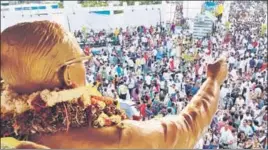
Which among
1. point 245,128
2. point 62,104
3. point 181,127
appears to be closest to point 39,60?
point 62,104

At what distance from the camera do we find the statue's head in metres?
1.72

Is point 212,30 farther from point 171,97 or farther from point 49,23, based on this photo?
point 49,23

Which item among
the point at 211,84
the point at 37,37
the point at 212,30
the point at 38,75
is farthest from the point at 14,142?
the point at 212,30

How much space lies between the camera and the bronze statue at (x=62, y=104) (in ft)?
5.67

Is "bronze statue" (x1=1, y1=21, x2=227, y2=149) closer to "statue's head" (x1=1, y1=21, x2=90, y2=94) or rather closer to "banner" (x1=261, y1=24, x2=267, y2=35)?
"statue's head" (x1=1, y1=21, x2=90, y2=94)

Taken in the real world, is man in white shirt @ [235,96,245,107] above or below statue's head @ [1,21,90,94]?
below

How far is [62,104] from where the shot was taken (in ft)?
5.73

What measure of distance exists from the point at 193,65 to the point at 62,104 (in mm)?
946

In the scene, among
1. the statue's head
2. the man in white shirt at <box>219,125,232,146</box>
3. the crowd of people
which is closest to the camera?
the statue's head

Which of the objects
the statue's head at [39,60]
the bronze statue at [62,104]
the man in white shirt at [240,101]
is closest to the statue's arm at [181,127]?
the bronze statue at [62,104]

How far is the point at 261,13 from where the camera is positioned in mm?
2475

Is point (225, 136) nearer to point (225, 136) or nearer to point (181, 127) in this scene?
point (225, 136)

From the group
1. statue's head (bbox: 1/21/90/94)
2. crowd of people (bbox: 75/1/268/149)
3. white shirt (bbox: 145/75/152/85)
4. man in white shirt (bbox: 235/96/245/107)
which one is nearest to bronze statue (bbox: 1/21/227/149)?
statue's head (bbox: 1/21/90/94)

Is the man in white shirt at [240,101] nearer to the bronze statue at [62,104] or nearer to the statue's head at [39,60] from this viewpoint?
the bronze statue at [62,104]
